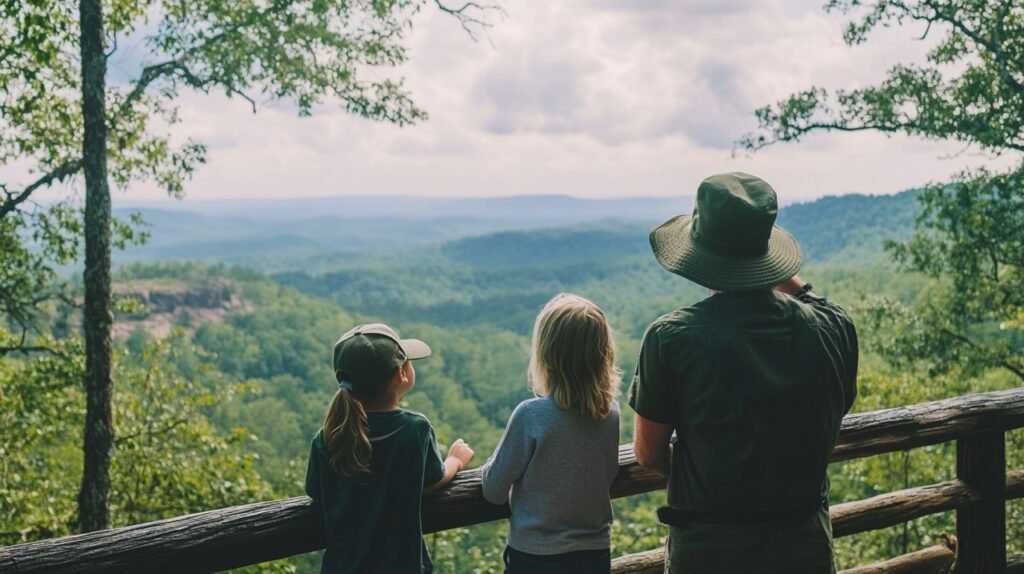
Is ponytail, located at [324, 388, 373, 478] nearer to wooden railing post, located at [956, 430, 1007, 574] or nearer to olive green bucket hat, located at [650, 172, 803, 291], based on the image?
olive green bucket hat, located at [650, 172, 803, 291]

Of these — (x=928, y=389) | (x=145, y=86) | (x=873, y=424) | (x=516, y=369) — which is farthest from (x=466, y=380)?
(x=873, y=424)

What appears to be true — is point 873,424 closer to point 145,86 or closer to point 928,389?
point 145,86

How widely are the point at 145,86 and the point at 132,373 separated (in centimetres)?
453

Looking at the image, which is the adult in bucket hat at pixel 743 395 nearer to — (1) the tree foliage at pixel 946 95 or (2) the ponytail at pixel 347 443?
(2) the ponytail at pixel 347 443

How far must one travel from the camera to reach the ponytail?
2086 mm

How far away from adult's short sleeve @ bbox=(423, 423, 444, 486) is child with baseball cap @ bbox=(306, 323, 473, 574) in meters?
0.01

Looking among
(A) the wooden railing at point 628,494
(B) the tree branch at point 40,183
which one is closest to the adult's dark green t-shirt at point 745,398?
(A) the wooden railing at point 628,494

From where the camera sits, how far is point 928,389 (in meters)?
15.0

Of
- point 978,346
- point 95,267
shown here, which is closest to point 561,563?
point 95,267

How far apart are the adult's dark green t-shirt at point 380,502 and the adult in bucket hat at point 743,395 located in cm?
63

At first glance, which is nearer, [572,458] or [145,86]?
[572,458]

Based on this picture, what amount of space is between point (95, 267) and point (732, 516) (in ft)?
21.9

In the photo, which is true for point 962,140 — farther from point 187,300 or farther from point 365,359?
point 187,300

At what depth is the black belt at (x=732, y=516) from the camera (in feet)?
6.31
